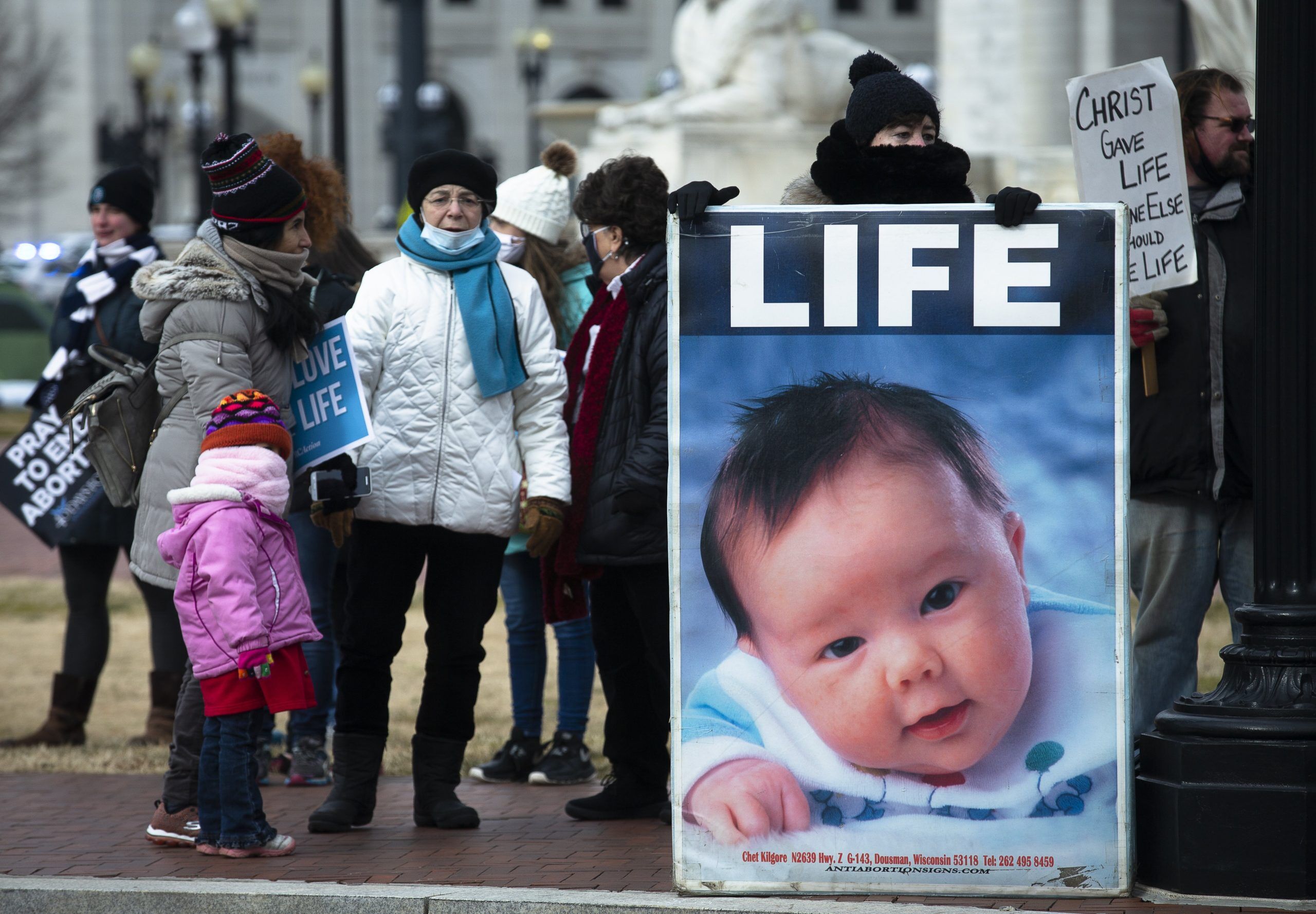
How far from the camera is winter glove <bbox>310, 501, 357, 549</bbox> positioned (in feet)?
16.9

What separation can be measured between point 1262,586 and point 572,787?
263cm

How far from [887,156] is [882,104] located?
0.57 ft

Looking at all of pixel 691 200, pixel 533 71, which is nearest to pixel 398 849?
pixel 691 200

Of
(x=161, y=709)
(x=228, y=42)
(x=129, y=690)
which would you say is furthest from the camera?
(x=228, y=42)

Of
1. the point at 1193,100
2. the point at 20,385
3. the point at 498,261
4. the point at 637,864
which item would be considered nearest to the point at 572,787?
the point at 637,864

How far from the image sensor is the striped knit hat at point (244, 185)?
5.21 meters

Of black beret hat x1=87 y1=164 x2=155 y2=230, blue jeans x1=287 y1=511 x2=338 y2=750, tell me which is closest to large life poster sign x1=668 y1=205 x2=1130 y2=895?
blue jeans x1=287 y1=511 x2=338 y2=750

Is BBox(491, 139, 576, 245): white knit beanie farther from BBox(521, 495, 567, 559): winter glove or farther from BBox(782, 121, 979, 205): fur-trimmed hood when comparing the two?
BBox(782, 121, 979, 205): fur-trimmed hood

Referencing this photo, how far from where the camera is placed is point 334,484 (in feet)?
16.6

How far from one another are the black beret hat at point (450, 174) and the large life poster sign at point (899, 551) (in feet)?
3.80

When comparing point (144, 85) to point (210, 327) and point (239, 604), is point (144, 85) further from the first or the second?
point (239, 604)

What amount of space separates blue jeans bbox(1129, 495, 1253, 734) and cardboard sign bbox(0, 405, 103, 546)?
12.9 ft

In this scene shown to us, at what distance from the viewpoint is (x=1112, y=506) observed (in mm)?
4324

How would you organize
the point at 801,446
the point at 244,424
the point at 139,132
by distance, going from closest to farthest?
the point at 801,446
the point at 244,424
the point at 139,132
